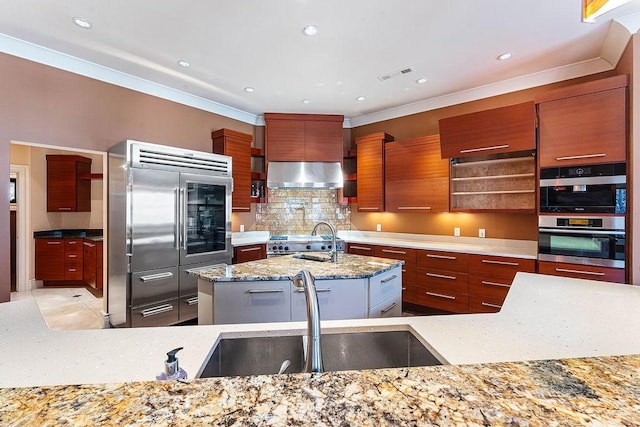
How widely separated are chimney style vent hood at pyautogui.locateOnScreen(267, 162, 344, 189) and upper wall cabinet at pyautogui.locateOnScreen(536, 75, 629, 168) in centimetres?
255

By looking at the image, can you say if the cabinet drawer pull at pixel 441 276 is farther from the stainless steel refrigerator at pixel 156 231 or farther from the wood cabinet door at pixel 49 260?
the wood cabinet door at pixel 49 260

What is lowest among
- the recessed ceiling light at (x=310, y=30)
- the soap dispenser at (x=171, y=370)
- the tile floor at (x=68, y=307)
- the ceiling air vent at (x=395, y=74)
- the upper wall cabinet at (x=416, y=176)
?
the tile floor at (x=68, y=307)

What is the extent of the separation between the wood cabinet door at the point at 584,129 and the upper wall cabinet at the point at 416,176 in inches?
43.9

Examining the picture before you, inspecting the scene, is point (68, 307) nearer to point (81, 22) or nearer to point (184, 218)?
point (184, 218)

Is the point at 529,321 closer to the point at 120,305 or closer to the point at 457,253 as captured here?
the point at 457,253

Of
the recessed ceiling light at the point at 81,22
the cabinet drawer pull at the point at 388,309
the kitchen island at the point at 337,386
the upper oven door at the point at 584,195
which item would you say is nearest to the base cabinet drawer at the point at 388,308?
the cabinet drawer pull at the point at 388,309

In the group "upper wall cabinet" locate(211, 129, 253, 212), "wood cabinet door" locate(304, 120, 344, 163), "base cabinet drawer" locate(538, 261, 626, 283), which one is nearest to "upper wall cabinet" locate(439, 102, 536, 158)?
"base cabinet drawer" locate(538, 261, 626, 283)

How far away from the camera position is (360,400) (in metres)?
0.55

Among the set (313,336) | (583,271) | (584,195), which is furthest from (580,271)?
(313,336)

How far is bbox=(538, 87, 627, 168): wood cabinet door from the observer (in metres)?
2.52

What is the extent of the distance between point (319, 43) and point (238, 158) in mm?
2115

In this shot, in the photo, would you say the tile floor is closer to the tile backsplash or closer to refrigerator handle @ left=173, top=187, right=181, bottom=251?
refrigerator handle @ left=173, top=187, right=181, bottom=251

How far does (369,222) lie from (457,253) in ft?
5.69

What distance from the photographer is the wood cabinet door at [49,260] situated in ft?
16.2
